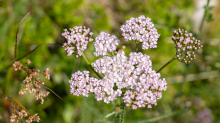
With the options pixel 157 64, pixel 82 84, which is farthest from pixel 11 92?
pixel 157 64

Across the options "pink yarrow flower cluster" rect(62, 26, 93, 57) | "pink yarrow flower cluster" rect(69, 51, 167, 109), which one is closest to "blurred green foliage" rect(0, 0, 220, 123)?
"pink yarrow flower cluster" rect(69, 51, 167, 109)

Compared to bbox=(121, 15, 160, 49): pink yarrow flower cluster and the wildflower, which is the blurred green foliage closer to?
the wildflower

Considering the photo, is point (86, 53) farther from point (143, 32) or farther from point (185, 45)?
point (185, 45)

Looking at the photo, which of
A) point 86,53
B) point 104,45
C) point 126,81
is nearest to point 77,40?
point 104,45

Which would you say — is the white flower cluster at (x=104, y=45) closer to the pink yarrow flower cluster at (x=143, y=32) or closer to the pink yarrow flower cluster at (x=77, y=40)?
the pink yarrow flower cluster at (x=77, y=40)

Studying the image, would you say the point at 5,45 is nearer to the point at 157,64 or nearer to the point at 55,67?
the point at 55,67

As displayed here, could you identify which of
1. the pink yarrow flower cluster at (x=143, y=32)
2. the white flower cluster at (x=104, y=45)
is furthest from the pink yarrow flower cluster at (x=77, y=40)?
the pink yarrow flower cluster at (x=143, y=32)
